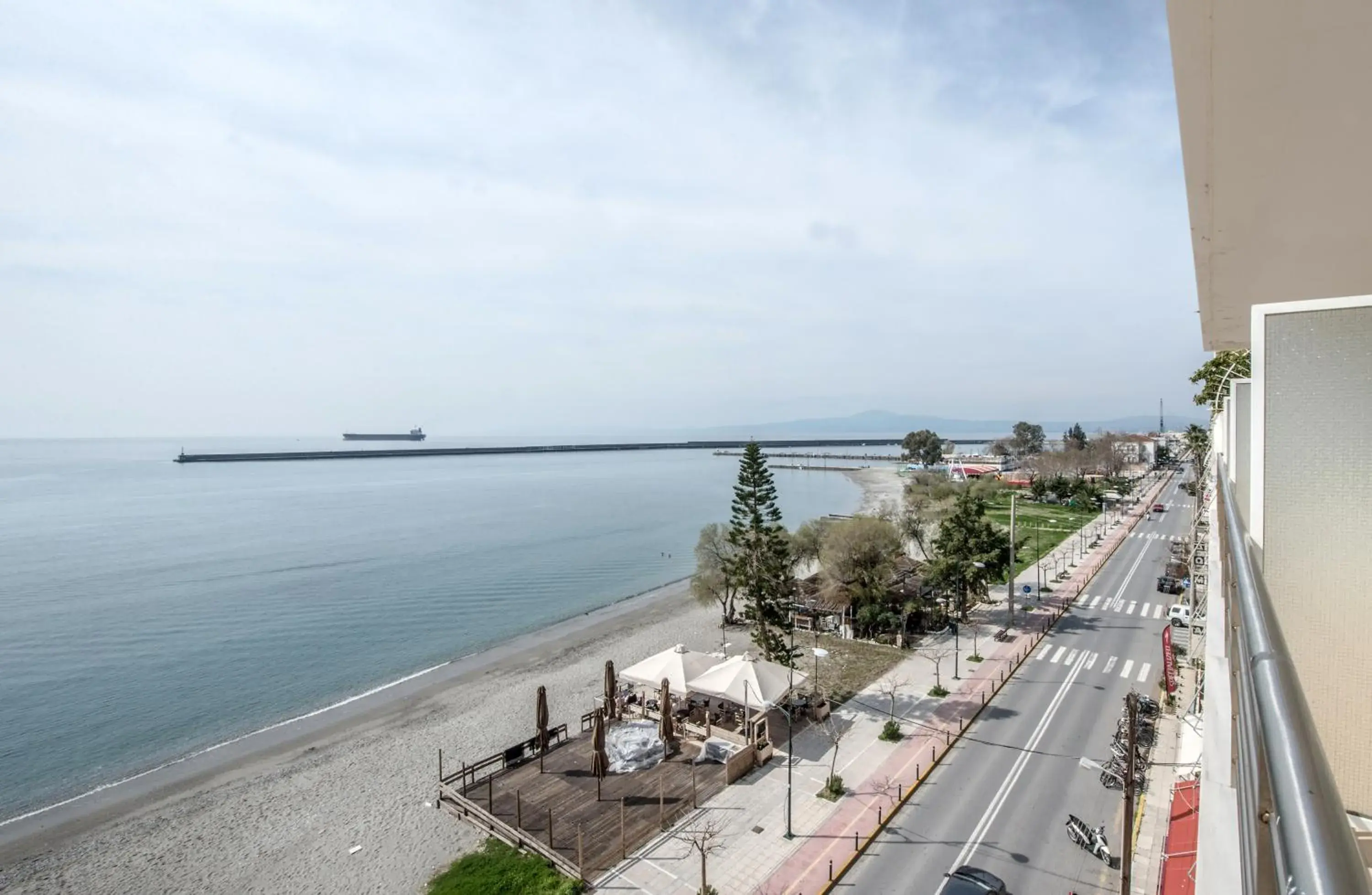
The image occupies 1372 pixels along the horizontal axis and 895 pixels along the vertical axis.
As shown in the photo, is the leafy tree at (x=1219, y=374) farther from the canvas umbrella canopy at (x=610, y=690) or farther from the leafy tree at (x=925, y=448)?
the leafy tree at (x=925, y=448)

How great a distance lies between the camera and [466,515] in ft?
215

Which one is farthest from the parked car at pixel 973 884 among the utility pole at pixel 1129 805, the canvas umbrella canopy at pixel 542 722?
the canvas umbrella canopy at pixel 542 722

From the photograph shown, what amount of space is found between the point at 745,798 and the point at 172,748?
697 inches

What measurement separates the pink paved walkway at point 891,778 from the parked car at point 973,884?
1729 millimetres

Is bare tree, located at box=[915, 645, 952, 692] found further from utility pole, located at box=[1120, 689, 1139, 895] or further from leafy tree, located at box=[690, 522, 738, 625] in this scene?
utility pole, located at box=[1120, 689, 1139, 895]

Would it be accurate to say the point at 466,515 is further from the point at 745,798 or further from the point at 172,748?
the point at 745,798

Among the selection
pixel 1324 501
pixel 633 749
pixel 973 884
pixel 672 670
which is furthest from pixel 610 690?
pixel 1324 501

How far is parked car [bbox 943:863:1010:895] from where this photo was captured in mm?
10969

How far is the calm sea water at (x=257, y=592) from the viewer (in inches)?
901

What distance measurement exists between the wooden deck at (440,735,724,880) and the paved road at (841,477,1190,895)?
152 inches

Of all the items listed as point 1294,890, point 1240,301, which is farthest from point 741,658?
point 1294,890

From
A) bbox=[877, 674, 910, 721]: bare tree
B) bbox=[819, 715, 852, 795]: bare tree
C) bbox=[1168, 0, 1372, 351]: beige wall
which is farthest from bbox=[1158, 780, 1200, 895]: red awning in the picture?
bbox=[1168, 0, 1372, 351]: beige wall

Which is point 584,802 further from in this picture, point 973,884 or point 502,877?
point 973,884

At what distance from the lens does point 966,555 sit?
84.2 ft
